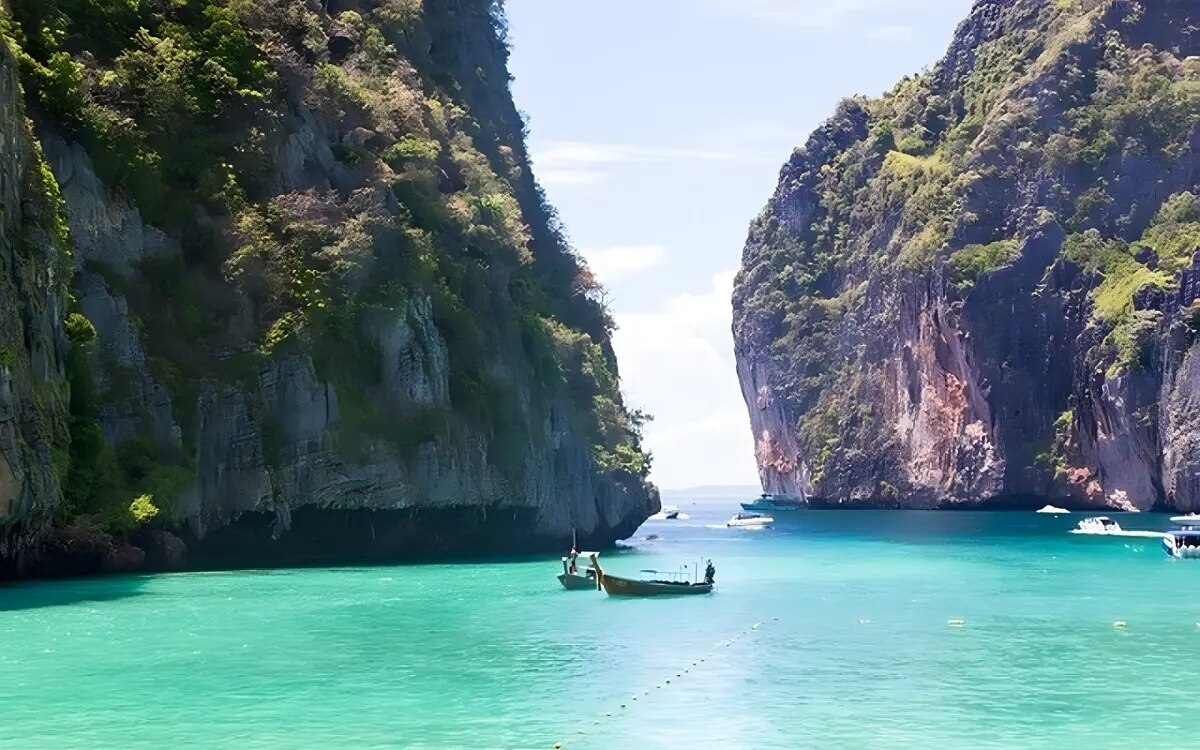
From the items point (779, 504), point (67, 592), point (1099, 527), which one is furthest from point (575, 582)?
point (779, 504)

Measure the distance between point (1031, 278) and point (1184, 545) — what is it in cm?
6278

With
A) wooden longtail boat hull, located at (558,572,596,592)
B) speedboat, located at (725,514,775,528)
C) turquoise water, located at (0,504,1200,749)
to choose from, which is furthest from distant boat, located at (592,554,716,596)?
speedboat, located at (725,514,775,528)

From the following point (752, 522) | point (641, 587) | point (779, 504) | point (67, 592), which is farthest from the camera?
point (779, 504)

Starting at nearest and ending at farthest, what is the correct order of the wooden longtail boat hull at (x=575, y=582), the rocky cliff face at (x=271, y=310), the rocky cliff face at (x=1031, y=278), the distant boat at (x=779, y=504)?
the wooden longtail boat hull at (x=575, y=582)
the rocky cliff face at (x=271, y=310)
the rocky cliff face at (x=1031, y=278)
the distant boat at (x=779, y=504)

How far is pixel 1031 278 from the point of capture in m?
127

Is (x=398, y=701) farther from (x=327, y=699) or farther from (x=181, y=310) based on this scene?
(x=181, y=310)

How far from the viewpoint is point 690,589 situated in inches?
2036

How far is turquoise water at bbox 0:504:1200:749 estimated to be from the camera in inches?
1017

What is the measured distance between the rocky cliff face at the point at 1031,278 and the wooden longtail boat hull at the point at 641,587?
63617mm

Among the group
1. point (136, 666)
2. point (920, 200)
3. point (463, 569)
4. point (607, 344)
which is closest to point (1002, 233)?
point (920, 200)

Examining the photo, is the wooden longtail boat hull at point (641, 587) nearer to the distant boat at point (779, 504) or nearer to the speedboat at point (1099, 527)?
the speedboat at point (1099, 527)

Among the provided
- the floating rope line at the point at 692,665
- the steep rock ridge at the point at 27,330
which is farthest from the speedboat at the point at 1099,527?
the steep rock ridge at the point at 27,330

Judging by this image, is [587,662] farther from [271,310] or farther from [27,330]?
[271,310]

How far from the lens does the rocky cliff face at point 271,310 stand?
53.1m
